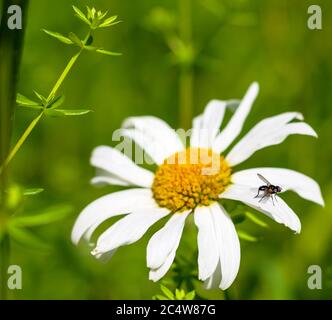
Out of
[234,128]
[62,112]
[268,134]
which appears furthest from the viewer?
[234,128]

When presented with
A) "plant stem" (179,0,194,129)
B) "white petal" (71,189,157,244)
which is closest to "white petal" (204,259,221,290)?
"white petal" (71,189,157,244)

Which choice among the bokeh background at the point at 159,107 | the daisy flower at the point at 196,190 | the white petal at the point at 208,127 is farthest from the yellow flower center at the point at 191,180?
the bokeh background at the point at 159,107

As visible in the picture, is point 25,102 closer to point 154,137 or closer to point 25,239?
point 25,239

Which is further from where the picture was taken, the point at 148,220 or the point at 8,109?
the point at 148,220

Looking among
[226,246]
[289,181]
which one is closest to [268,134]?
[289,181]

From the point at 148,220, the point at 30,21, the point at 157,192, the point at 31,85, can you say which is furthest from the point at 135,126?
the point at 30,21

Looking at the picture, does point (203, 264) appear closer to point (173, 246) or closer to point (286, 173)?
point (173, 246)
